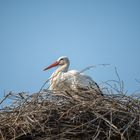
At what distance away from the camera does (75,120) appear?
4.88m

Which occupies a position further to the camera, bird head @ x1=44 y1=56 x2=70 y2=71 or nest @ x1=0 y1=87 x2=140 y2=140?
bird head @ x1=44 y1=56 x2=70 y2=71

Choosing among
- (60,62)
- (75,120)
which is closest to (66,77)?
(60,62)

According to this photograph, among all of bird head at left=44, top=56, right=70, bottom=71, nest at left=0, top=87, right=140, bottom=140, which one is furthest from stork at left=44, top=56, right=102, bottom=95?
nest at left=0, top=87, right=140, bottom=140

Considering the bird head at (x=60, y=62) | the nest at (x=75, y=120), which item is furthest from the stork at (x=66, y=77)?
the nest at (x=75, y=120)

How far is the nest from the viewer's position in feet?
15.8

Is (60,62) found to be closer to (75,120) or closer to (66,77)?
(66,77)

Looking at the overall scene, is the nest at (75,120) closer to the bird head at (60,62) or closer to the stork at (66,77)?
the stork at (66,77)

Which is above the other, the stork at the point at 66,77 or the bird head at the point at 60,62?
the bird head at the point at 60,62

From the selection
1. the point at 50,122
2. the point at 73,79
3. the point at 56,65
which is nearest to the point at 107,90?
the point at 50,122

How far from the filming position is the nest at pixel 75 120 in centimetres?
480

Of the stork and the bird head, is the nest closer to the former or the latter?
the stork

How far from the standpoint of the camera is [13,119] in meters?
4.99

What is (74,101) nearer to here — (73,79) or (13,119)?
(13,119)

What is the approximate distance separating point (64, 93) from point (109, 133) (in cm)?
82
